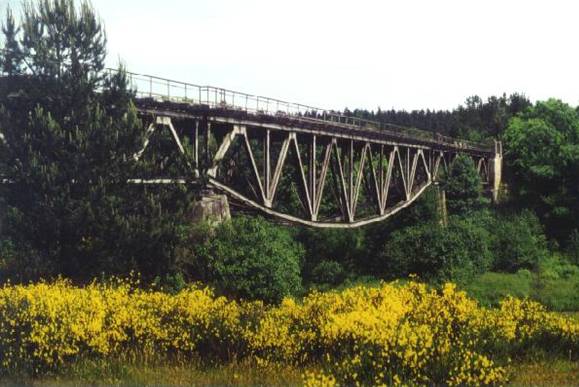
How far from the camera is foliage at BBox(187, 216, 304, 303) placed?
29.5 metres

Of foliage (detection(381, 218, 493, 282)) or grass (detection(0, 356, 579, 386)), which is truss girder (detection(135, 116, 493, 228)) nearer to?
foliage (detection(381, 218, 493, 282))

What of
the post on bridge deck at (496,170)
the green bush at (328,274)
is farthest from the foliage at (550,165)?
the green bush at (328,274)

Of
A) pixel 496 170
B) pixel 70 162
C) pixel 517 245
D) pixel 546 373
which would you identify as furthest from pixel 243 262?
pixel 496 170

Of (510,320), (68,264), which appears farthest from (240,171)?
(510,320)

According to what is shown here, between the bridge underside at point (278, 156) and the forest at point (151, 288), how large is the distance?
6.39ft

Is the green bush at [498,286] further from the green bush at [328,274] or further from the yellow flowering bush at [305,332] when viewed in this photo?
the yellow flowering bush at [305,332]

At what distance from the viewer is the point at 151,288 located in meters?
24.2

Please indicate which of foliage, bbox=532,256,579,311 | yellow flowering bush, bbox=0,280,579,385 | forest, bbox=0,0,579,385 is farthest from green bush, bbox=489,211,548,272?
yellow flowering bush, bbox=0,280,579,385

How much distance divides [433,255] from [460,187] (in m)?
18.3

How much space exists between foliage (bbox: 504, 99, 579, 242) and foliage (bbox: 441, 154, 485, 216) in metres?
7.50

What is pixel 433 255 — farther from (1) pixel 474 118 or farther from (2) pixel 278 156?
(1) pixel 474 118

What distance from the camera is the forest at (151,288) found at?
1392cm

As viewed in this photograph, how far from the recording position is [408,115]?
19762cm

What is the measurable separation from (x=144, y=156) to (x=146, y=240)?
3.80 metres
